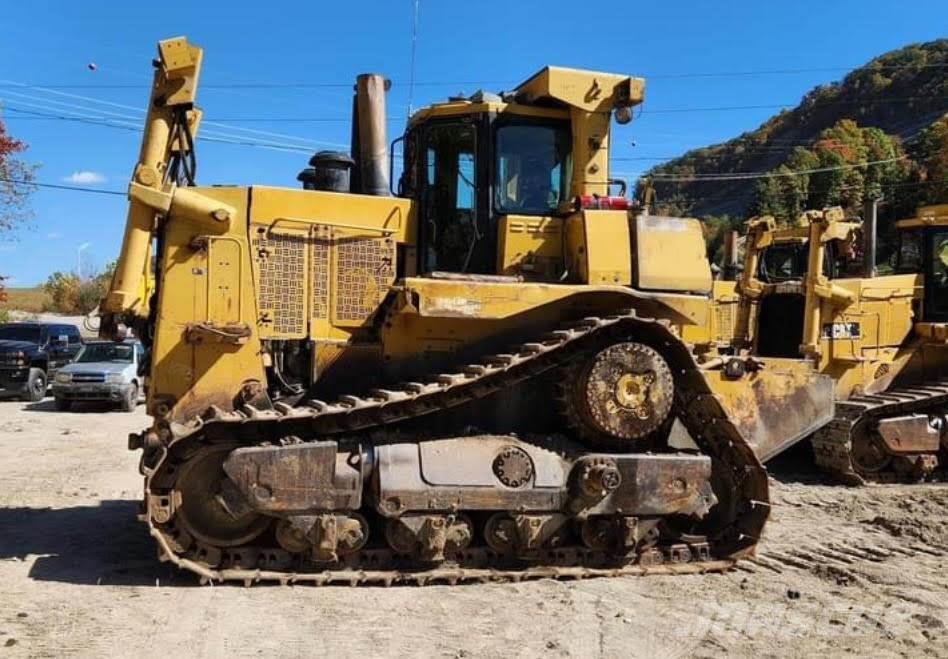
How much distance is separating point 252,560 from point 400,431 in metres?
1.40

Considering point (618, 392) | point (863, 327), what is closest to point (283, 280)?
point (618, 392)

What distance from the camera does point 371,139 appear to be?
7816 millimetres

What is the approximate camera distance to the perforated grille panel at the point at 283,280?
6.67m

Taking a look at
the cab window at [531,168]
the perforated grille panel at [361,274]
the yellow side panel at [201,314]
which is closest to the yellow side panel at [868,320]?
the cab window at [531,168]

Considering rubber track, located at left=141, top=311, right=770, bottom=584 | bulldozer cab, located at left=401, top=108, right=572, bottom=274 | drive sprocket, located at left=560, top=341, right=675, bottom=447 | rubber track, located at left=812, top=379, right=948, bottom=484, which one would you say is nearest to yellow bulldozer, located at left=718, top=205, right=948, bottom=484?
rubber track, located at left=812, top=379, right=948, bottom=484

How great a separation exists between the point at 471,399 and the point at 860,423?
22.9 feet

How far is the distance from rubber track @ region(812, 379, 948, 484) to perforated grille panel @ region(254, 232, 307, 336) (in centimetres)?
737

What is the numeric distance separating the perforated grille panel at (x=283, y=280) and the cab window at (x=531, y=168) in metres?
1.70

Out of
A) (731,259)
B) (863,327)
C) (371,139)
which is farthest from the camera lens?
(731,259)

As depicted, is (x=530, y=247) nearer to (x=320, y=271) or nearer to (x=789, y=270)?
(x=320, y=271)

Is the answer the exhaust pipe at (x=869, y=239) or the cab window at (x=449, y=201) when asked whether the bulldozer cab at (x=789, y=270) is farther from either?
the cab window at (x=449, y=201)

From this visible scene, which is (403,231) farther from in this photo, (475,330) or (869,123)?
(869,123)

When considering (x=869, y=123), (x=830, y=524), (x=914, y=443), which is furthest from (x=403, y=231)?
(x=869, y=123)

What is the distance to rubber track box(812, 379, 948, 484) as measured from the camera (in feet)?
35.4
